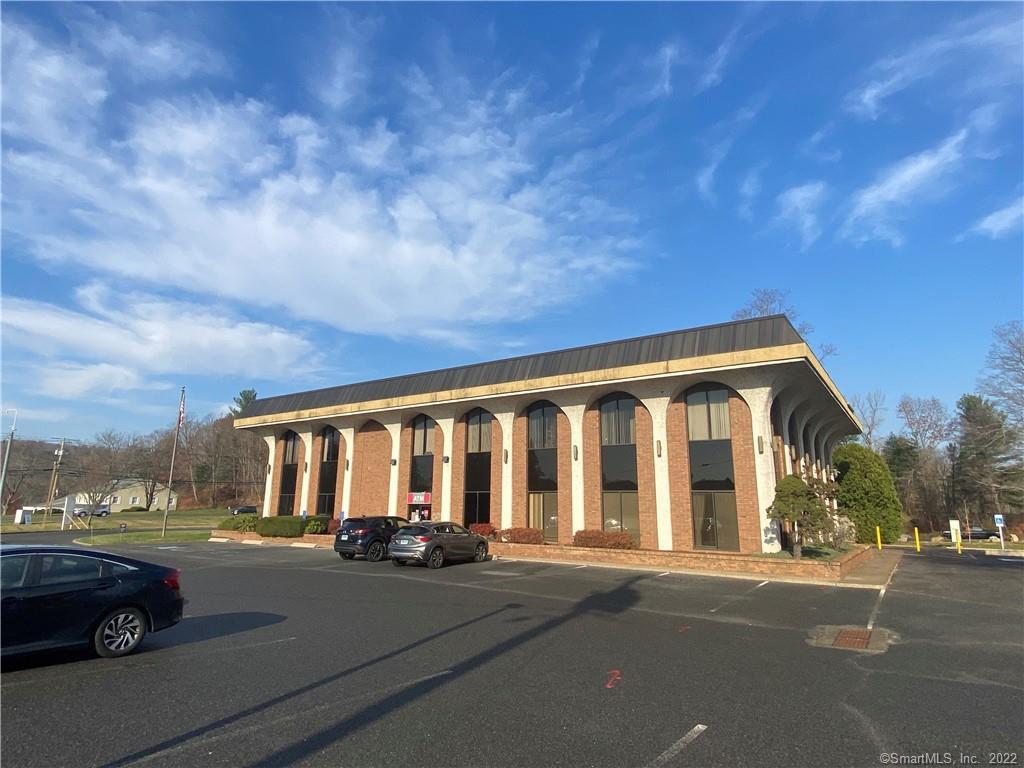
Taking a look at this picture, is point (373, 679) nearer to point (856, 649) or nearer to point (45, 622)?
point (45, 622)

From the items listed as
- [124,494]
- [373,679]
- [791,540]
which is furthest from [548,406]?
[124,494]

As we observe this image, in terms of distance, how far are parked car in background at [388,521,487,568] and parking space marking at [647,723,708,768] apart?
46.2 feet

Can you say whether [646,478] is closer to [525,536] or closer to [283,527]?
[525,536]

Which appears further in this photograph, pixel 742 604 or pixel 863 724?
pixel 742 604

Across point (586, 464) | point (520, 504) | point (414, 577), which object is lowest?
point (414, 577)

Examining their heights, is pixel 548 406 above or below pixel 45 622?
above

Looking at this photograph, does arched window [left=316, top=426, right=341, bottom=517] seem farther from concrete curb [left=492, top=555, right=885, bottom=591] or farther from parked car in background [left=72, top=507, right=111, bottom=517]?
parked car in background [left=72, top=507, right=111, bottom=517]

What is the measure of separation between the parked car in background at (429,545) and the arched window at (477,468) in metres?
7.56

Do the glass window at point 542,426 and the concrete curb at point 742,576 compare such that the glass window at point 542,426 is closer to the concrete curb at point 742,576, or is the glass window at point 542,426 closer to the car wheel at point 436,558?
the concrete curb at point 742,576

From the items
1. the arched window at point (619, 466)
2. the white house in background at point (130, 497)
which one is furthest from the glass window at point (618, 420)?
the white house in background at point (130, 497)

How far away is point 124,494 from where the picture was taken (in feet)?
283

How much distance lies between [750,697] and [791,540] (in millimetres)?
18000

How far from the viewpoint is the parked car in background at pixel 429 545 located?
18.2 meters

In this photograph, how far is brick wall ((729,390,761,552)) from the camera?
2023cm
